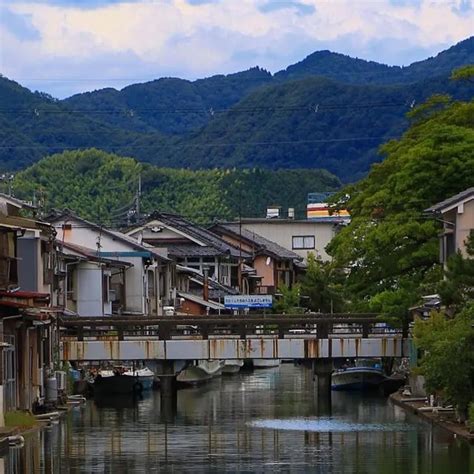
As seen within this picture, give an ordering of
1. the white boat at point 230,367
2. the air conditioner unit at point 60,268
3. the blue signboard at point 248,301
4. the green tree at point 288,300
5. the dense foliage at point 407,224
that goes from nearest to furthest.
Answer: the dense foliage at point 407,224 → the air conditioner unit at point 60,268 → the blue signboard at point 248,301 → the white boat at point 230,367 → the green tree at point 288,300

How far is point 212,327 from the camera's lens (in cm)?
5762

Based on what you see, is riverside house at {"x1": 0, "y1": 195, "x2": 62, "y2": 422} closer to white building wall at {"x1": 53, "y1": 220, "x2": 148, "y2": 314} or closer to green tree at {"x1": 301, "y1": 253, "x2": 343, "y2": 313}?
white building wall at {"x1": 53, "y1": 220, "x2": 148, "y2": 314}

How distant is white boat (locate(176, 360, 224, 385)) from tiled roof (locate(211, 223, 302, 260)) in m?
27.6

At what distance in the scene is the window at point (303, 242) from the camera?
127m

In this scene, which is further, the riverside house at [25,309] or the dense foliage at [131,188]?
the dense foliage at [131,188]

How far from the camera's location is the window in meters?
127

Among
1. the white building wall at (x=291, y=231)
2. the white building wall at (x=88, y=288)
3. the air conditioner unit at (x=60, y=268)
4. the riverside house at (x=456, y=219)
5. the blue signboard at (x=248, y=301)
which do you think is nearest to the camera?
the riverside house at (x=456, y=219)

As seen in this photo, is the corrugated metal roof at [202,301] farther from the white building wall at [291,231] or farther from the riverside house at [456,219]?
the white building wall at [291,231]

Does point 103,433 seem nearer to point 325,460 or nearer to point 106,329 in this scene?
point 325,460

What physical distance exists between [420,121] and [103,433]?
25630 millimetres

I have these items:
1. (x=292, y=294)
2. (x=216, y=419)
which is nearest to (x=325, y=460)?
(x=216, y=419)

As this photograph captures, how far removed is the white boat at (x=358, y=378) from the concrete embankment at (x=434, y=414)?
9.63 m

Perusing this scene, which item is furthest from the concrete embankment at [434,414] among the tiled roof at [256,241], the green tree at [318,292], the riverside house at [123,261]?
the tiled roof at [256,241]

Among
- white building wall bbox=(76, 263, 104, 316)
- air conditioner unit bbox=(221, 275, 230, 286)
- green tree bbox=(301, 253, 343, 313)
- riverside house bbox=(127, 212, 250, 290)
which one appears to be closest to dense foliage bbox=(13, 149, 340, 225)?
air conditioner unit bbox=(221, 275, 230, 286)
